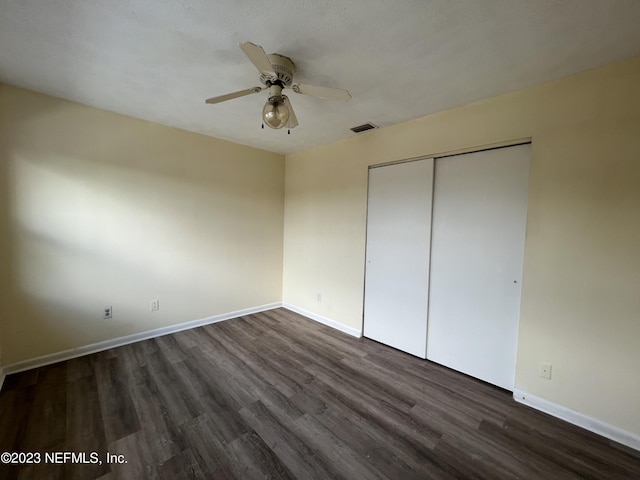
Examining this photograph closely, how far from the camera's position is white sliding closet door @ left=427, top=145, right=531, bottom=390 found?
2.04m

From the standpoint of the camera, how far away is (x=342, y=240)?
3250 mm

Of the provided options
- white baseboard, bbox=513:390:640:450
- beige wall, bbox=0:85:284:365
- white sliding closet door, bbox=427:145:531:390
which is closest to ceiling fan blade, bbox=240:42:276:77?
white sliding closet door, bbox=427:145:531:390

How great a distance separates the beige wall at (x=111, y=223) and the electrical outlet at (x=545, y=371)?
330 centimetres

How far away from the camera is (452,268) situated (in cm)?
237

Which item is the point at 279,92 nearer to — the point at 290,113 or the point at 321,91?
the point at 290,113

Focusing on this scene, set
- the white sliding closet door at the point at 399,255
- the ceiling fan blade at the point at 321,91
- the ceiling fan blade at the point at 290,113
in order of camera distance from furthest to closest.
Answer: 1. the white sliding closet door at the point at 399,255
2. the ceiling fan blade at the point at 290,113
3. the ceiling fan blade at the point at 321,91

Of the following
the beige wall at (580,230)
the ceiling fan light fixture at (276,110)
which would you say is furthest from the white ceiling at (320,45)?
the ceiling fan light fixture at (276,110)

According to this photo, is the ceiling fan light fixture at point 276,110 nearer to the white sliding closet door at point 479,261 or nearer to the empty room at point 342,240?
the empty room at point 342,240

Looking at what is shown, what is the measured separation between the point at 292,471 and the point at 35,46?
305cm

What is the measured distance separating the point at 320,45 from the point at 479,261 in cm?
211

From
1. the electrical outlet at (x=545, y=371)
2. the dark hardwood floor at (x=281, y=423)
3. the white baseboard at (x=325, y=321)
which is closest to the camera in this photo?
the dark hardwood floor at (x=281, y=423)

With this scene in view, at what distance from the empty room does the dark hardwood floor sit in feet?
0.05

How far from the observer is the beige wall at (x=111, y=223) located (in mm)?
2152

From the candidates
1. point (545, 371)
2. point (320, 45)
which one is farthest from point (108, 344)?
point (545, 371)
